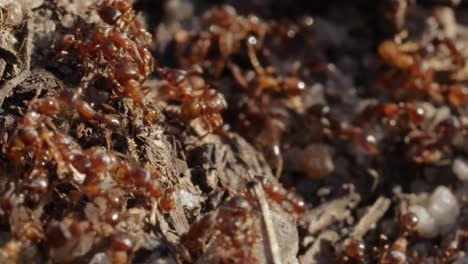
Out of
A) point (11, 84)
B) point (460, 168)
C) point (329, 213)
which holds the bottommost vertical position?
point (329, 213)

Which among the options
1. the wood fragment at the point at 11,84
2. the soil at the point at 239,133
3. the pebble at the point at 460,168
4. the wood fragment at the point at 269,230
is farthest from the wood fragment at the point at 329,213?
the wood fragment at the point at 11,84

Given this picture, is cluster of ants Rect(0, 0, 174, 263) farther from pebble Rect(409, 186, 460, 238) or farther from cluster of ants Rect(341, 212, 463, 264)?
pebble Rect(409, 186, 460, 238)

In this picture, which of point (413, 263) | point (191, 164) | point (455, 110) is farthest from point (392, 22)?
point (191, 164)

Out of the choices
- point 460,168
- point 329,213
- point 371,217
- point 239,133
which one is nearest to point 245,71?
point 239,133

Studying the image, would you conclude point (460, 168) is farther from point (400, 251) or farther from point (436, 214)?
point (400, 251)

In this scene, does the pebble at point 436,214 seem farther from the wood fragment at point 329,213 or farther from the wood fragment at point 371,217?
the wood fragment at point 329,213

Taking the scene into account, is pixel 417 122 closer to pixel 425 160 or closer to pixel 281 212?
pixel 425 160

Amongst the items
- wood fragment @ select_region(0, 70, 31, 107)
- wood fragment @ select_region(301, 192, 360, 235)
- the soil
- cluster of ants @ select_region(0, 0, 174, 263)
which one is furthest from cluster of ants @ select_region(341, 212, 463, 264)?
wood fragment @ select_region(0, 70, 31, 107)

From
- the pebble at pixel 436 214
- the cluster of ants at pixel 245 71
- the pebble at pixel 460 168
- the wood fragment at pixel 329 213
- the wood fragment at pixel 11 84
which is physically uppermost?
the wood fragment at pixel 11 84
